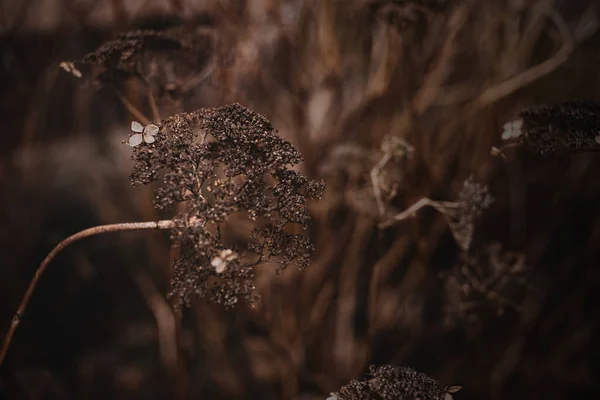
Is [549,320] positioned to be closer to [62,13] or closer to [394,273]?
[394,273]

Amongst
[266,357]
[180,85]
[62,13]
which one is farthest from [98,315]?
[180,85]

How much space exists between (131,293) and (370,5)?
126cm

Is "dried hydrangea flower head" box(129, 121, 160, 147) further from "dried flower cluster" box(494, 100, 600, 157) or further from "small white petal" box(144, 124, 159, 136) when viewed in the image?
"dried flower cluster" box(494, 100, 600, 157)

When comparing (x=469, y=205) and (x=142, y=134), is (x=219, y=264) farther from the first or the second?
(x=469, y=205)

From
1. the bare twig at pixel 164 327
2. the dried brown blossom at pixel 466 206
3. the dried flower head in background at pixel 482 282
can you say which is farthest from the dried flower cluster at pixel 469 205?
the bare twig at pixel 164 327

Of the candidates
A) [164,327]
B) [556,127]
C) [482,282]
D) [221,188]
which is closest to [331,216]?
[482,282]

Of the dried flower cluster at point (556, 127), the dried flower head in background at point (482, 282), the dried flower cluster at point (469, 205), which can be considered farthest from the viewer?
the dried flower head in background at point (482, 282)

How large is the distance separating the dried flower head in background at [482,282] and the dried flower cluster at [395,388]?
42 centimetres

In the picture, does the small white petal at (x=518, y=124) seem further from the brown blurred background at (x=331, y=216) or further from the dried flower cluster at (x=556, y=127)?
the brown blurred background at (x=331, y=216)

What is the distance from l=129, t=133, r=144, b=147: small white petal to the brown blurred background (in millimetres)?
467

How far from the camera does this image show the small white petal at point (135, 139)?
0.62m

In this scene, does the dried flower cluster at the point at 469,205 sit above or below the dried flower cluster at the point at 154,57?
below

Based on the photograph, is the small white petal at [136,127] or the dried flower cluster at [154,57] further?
the dried flower cluster at [154,57]

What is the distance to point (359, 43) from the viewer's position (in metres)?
1.62
